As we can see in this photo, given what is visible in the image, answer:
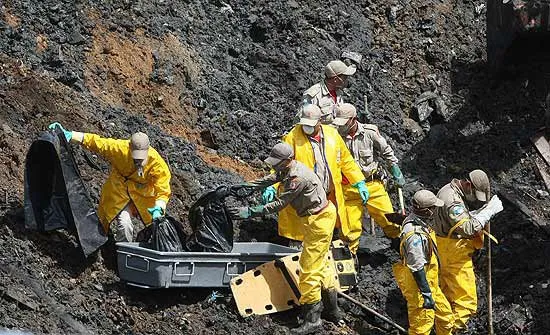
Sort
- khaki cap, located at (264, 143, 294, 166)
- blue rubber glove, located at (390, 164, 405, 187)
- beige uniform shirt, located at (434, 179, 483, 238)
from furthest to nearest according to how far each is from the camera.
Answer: blue rubber glove, located at (390, 164, 405, 187)
beige uniform shirt, located at (434, 179, 483, 238)
khaki cap, located at (264, 143, 294, 166)

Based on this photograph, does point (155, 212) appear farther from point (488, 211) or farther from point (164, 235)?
point (488, 211)

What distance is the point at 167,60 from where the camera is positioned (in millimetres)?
16656

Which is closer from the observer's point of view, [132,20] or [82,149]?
[82,149]

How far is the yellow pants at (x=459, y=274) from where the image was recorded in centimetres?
1316

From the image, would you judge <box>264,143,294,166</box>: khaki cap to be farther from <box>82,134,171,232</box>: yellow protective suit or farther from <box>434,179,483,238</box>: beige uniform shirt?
<box>434,179,483,238</box>: beige uniform shirt

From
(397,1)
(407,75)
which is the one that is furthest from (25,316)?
(397,1)

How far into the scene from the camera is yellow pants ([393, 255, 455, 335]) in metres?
12.8

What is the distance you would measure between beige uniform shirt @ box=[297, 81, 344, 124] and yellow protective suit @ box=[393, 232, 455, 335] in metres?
2.02

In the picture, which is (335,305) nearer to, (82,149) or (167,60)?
(82,149)

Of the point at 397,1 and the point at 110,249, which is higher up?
the point at 397,1

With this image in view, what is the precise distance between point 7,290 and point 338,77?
4.52 meters

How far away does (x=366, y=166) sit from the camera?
14.3 metres

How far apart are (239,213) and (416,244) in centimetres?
182

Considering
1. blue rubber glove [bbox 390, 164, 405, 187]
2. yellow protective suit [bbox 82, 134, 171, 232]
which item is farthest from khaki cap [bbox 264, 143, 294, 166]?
blue rubber glove [bbox 390, 164, 405, 187]
